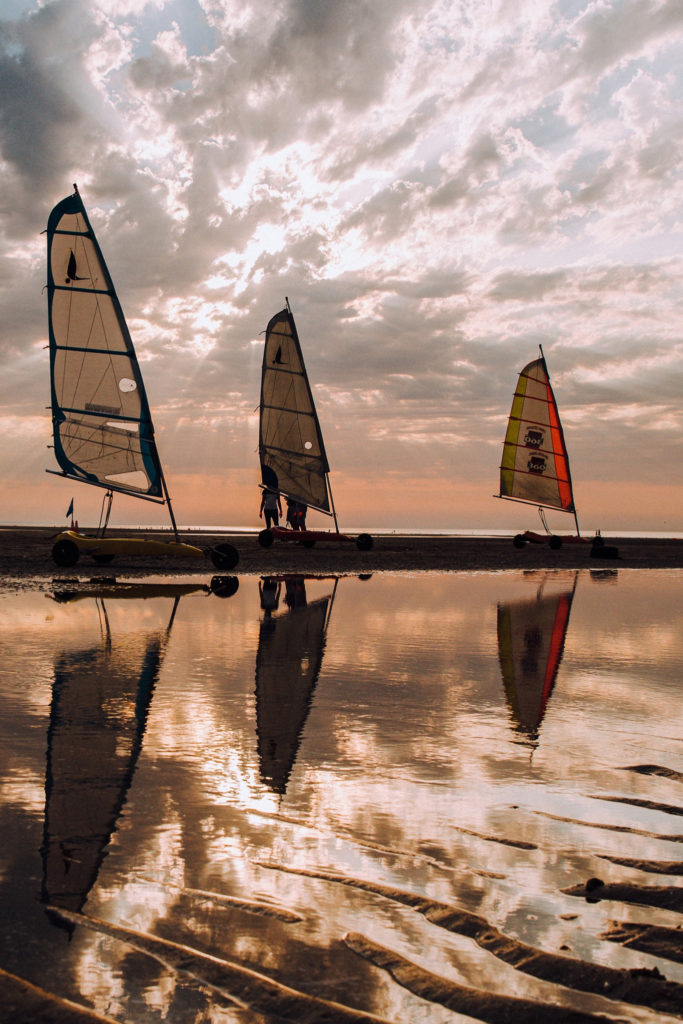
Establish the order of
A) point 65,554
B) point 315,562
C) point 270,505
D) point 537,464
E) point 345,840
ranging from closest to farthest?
point 345,840 < point 65,554 < point 315,562 < point 270,505 < point 537,464

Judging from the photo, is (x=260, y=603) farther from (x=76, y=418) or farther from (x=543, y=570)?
(x=543, y=570)

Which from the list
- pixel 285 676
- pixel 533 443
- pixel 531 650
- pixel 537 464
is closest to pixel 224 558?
pixel 531 650

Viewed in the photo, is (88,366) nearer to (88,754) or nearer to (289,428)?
(289,428)

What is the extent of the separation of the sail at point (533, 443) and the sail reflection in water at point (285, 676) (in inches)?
1264

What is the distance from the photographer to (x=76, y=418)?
24.8 m

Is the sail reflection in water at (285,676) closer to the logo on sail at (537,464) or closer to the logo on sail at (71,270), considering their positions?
the logo on sail at (71,270)

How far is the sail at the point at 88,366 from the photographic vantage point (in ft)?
81.7

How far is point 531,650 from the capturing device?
10.9m

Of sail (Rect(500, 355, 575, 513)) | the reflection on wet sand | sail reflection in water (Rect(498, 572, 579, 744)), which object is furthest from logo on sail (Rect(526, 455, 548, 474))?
the reflection on wet sand

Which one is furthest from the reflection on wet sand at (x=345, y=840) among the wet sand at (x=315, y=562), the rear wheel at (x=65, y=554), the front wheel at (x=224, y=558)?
the rear wheel at (x=65, y=554)

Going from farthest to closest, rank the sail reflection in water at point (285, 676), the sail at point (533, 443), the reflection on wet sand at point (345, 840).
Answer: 1. the sail at point (533, 443)
2. the sail reflection in water at point (285, 676)
3. the reflection on wet sand at point (345, 840)

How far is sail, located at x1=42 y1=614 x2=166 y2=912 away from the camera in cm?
387

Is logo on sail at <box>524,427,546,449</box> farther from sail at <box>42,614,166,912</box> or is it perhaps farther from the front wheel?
sail at <box>42,614,166,912</box>

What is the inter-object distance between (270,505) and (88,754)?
31963 mm
